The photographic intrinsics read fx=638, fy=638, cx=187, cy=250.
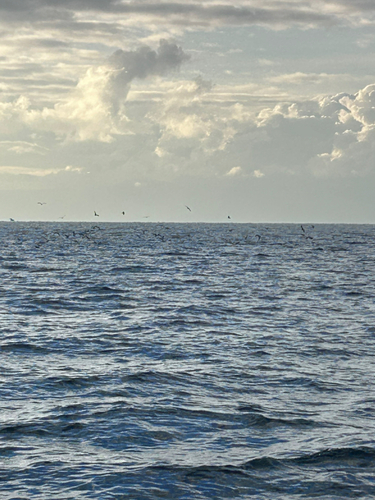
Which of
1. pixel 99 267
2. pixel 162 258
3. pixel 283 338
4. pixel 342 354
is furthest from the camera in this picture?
pixel 162 258

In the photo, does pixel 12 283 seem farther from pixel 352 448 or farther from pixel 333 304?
pixel 352 448

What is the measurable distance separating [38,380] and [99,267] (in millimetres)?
45500

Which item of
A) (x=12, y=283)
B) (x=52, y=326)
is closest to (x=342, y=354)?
(x=52, y=326)

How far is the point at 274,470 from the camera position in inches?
526

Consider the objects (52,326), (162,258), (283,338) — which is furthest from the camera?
(162,258)

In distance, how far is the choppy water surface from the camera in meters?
13.0

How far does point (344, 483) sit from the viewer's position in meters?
12.9

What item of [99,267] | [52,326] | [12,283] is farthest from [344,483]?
[99,267]

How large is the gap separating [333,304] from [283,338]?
11421 mm

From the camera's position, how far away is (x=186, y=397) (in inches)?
734

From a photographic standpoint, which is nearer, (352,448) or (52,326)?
(352,448)

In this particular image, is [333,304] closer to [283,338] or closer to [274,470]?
[283,338]

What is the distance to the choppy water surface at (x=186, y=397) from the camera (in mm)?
13008

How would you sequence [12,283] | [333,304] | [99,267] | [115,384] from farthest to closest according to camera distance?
[99,267] → [12,283] → [333,304] → [115,384]
